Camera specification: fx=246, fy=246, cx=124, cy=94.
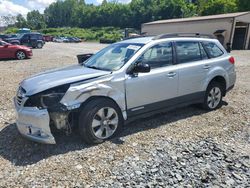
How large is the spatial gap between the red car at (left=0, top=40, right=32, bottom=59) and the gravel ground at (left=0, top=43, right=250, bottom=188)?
454 inches

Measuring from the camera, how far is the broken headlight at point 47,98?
3695mm

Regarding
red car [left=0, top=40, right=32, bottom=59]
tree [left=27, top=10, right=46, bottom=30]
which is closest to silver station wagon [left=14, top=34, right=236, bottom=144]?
red car [left=0, top=40, right=32, bottom=59]

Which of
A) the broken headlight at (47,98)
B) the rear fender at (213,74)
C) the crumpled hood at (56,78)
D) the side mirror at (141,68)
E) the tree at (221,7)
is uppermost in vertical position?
the tree at (221,7)

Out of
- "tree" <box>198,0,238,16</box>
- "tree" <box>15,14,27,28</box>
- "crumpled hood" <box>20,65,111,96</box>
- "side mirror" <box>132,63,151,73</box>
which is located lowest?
"tree" <box>15,14,27,28</box>

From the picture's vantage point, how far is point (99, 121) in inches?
158

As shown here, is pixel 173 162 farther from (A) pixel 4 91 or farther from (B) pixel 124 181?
(A) pixel 4 91

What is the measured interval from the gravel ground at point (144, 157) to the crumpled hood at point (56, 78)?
0.95 m

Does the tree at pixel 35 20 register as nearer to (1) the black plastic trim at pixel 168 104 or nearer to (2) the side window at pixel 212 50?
(2) the side window at pixel 212 50

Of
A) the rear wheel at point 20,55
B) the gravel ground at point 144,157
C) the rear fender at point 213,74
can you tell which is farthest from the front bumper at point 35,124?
the rear wheel at point 20,55

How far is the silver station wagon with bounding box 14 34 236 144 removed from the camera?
3.73 metres

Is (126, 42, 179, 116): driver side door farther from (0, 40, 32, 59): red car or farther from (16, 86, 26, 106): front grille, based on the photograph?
(0, 40, 32, 59): red car

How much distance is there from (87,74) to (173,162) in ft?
6.36

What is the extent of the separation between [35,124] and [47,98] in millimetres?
423

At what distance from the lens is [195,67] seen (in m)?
5.09
